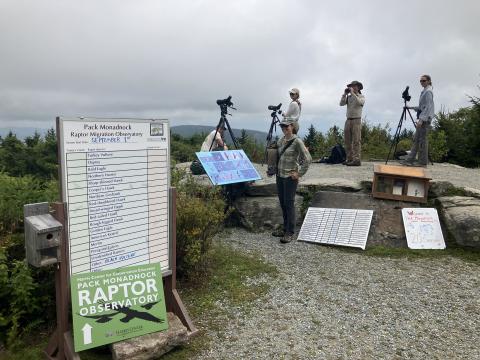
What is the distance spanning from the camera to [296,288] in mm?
5129

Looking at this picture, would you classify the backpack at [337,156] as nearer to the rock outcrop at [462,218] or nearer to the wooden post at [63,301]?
the rock outcrop at [462,218]

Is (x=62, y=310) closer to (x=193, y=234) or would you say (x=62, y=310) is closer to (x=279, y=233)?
(x=193, y=234)

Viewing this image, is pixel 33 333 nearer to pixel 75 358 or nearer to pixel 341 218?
pixel 75 358

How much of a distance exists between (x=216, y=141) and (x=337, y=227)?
131 inches

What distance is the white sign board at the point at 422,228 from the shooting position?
22.0ft

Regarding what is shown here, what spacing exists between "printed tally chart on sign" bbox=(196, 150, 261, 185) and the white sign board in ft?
9.02

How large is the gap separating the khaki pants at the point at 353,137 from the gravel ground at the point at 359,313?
14.8ft

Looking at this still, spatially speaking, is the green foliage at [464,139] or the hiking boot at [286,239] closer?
the hiking boot at [286,239]

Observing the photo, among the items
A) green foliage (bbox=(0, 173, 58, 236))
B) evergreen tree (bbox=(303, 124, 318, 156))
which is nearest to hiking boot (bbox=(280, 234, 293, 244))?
green foliage (bbox=(0, 173, 58, 236))

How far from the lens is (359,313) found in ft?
14.8

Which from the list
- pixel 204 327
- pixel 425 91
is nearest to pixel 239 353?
pixel 204 327

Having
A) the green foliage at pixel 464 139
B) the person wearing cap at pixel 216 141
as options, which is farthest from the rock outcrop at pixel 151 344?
the green foliage at pixel 464 139

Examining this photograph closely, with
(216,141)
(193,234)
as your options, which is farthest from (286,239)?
(216,141)

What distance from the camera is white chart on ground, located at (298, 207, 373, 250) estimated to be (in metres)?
6.90
